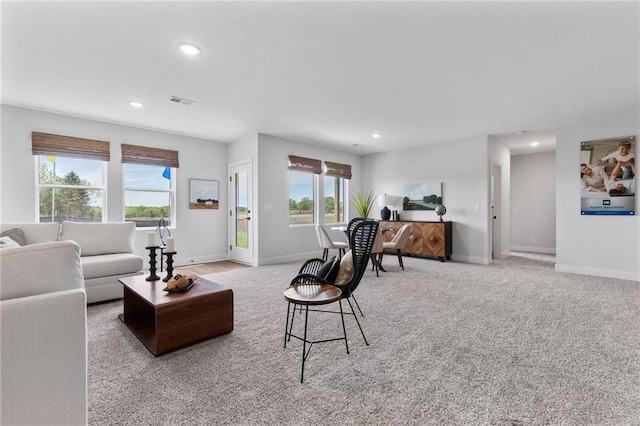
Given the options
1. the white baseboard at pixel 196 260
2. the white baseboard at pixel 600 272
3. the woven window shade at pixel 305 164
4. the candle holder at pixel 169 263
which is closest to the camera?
the candle holder at pixel 169 263

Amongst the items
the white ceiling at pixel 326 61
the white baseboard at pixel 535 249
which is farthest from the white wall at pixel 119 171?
the white baseboard at pixel 535 249

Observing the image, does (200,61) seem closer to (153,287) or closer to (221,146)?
(153,287)

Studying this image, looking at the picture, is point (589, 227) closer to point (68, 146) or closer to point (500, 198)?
point (500, 198)

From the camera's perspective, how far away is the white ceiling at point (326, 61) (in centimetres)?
222

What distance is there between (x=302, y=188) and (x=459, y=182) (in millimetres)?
3321

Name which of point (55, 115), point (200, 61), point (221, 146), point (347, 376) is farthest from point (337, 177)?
point (347, 376)

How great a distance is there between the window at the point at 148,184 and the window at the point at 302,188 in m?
2.28

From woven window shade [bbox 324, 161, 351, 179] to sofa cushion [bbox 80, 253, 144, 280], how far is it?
4397 mm

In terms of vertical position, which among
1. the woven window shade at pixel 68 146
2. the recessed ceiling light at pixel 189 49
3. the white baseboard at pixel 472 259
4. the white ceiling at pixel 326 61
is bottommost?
the white baseboard at pixel 472 259

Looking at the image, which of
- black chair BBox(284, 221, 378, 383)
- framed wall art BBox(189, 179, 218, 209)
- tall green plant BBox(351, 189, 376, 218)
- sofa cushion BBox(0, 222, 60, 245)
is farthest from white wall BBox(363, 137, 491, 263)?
sofa cushion BBox(0, 222, 60, 245)

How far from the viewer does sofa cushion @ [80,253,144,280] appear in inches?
134

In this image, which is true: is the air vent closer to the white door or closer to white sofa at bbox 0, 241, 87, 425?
the white door

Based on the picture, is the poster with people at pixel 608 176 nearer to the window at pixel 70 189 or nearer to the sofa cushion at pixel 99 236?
the sofa cushion at pixel 99 236

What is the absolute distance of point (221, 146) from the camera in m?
6.44
